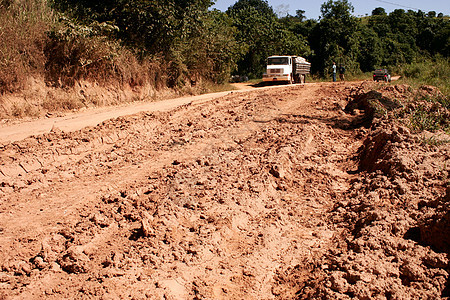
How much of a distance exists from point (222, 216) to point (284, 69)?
2233cm

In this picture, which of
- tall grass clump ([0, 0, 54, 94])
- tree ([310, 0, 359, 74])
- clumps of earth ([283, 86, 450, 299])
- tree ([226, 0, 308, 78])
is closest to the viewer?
clumps of earth ([283, 86, 450, 299])

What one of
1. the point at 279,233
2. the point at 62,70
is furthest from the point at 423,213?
the point at 62,70

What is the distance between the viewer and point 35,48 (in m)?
12.0

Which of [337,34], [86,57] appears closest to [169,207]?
[86,57]

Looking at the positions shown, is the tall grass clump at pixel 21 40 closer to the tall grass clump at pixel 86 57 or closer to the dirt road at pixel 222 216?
the tall grass clump at pixel 86 57

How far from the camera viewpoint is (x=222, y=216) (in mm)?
4398

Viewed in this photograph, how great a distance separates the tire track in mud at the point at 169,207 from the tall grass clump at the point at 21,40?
4.78m

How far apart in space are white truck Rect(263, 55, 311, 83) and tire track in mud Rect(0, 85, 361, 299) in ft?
59.3

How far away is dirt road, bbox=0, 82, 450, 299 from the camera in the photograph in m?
3.22

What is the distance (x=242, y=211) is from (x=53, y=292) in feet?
7.32

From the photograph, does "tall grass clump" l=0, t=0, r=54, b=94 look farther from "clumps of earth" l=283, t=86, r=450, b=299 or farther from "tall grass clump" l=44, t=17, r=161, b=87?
"clumps of earth" l=283, t=86, r=450, b=299

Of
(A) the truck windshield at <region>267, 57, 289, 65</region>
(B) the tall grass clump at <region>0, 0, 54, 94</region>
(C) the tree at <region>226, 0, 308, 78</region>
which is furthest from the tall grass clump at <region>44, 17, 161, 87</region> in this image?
(C) the tree at <region>226, 0, 308, 78</region>

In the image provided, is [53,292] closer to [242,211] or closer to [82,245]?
[82,245]

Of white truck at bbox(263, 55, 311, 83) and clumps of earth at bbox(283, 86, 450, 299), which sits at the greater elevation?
white truck at bbox(263, 55, 311, 83)
